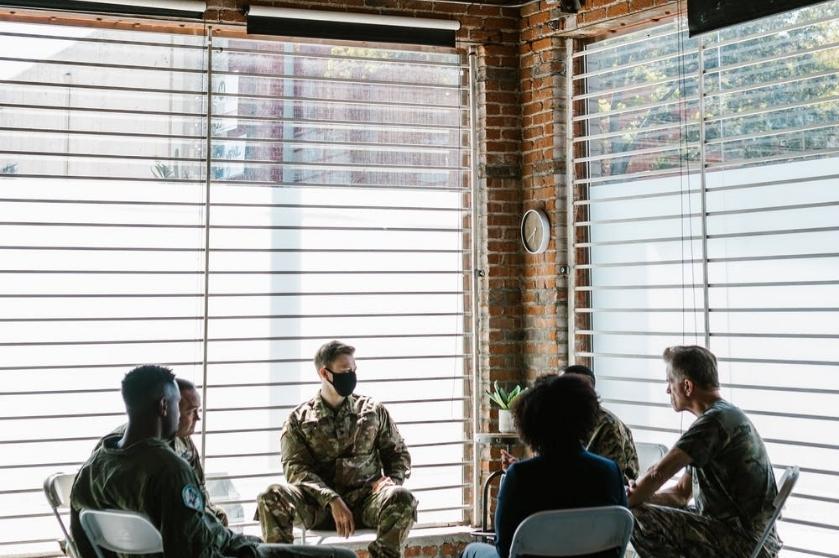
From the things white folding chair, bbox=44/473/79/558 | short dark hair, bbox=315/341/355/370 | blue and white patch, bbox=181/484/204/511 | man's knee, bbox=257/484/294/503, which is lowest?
man's knee, bbox=257/484/294/503

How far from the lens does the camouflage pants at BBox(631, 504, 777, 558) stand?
14.8 feet

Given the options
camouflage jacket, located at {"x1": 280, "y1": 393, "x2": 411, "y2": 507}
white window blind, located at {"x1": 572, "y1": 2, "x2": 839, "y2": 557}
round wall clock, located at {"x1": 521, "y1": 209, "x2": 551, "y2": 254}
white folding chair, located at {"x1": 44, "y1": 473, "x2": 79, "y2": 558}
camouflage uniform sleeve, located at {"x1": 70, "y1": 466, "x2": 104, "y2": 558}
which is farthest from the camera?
round wall clock, located at {"x1": 521, "y1": 209, "x2": 551, "y2": 254}

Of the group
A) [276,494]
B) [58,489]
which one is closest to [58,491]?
[58,489]

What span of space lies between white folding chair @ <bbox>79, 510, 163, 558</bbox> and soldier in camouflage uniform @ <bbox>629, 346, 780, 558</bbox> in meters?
2.11

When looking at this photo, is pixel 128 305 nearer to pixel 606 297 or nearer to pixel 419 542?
pixel 419 542

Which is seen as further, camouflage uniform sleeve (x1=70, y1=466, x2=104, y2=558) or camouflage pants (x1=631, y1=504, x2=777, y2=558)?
camouflage pants (x1=631, y1=504, x2=777, y2=558)

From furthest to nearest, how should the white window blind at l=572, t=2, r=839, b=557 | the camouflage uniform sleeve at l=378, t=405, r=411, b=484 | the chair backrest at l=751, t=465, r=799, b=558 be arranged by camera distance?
the camouflage uniform sleeve at l=378, t=405, r=411, b=484
the white window blind at l=572, t=2, r=839, b=557
the chair backrest at l=751, t=465, r=799, b=558

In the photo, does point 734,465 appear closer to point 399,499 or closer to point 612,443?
point 612,443

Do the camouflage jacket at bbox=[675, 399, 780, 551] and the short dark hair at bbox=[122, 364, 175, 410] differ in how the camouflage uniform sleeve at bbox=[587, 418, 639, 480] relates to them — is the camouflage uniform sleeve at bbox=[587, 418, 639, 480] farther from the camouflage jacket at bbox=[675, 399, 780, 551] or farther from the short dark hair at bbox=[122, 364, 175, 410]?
the short dark hair at bbox=[122, 364, 175, 410]

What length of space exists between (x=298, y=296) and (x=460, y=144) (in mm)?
1544

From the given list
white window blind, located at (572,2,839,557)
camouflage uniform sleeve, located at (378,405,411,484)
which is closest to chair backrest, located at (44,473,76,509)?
camouflage uniform sleeve, located at (378,405,411,484)

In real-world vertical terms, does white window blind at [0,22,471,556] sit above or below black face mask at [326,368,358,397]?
above

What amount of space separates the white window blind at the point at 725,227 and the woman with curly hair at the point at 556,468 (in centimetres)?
196

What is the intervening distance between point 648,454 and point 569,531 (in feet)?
6.43
